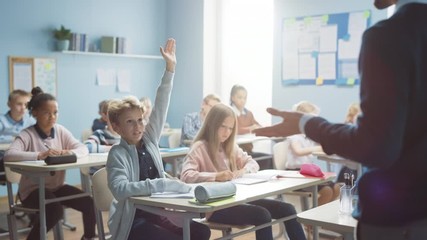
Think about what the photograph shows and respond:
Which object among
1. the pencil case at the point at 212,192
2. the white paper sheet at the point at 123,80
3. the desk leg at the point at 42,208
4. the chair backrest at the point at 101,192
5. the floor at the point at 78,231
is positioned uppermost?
the white paper sheet at the point at 123,80

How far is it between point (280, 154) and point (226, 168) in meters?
1.34

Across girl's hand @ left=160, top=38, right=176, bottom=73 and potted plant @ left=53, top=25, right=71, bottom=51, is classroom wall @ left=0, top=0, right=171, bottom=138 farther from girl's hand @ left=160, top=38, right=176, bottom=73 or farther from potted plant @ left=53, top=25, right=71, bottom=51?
girl's hand @ left=160, top=38, right=176, bottom=73

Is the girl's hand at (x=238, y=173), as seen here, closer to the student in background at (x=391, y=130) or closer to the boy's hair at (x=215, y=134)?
the boy's hair at (x=215, y=134)

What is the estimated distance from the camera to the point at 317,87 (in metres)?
6.51

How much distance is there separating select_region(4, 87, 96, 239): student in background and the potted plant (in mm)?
2552

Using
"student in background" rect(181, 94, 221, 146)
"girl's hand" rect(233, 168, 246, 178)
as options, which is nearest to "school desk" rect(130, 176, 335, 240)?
"girl's hand" rect(233, 168, 246, 178)

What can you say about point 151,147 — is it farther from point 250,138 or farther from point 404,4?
point 250,138

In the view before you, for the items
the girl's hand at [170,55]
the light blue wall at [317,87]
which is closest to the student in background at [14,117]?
the light blue wall at [317,87]

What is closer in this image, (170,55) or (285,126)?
(285,126)

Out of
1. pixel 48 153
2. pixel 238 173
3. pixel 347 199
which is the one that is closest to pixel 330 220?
pixel 347 199

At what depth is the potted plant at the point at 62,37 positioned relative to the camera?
644 cm

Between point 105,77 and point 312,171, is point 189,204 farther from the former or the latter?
point 105,77

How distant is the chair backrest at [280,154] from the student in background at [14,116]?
8.19ft

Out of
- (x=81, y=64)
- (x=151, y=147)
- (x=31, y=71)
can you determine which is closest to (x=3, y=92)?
(x=31, y=71)
